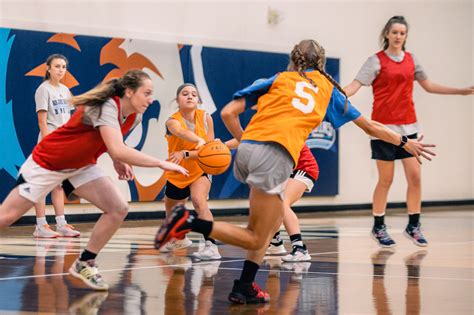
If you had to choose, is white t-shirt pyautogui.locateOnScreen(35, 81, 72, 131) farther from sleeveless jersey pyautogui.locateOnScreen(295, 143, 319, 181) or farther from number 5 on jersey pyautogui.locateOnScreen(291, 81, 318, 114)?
number 5 on jersey pyautogui.locateOnScreen(291, 81, 318, 114)

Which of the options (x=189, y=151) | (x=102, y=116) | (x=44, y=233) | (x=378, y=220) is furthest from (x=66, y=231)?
(x=102, y=116)


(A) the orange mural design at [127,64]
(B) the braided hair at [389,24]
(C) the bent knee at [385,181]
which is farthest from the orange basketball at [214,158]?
(A) the orange mural design at [127,64]

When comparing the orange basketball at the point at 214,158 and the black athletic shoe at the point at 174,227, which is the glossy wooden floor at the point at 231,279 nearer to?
the black athletic shoe at the point at 174,227

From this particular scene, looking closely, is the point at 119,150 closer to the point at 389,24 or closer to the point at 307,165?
the point at 307,165

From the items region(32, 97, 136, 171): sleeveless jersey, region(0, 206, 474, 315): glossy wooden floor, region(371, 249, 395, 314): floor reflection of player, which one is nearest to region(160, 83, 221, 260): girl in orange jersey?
region(0, 206, 474, 315): glossy wooden floor

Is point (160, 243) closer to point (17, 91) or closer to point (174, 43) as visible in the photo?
point (17, 91)

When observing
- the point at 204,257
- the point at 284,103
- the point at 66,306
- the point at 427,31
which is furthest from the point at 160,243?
the point at 427,31

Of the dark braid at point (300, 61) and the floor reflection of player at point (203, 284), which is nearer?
the floor reflection of player at point (203, 284)

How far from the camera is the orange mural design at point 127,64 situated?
53.8 feet

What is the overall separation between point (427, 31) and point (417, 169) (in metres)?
11.5

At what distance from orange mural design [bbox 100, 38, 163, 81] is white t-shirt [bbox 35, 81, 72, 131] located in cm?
335

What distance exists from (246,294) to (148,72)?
10233 mm

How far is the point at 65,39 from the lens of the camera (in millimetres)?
15883

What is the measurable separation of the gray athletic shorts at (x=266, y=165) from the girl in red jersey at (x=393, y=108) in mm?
4647
